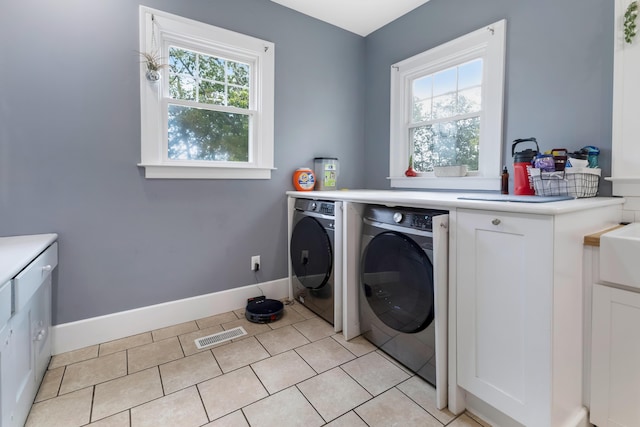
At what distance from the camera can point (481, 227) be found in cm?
131

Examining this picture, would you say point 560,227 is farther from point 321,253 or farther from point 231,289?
point 231,289

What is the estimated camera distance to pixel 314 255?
2.40 metres

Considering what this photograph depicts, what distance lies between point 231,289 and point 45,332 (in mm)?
1144

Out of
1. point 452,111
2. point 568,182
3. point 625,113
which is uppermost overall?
point 452,111

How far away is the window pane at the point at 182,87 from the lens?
2.27 metres

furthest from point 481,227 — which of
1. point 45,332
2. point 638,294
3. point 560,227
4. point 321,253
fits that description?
point 45,332

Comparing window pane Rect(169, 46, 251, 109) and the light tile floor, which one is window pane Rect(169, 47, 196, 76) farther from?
the light tile floor

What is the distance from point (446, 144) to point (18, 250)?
2.79 m

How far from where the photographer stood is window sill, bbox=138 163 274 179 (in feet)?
7.09

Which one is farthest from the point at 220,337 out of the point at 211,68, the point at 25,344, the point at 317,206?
the point at 211,68

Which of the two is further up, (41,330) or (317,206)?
(317,206)

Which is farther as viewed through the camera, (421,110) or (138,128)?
(421,110)

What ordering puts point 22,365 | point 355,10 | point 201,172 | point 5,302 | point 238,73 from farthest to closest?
point 355,10 → point 238,73 → point 201,172 → point 22,365 → point 5,302

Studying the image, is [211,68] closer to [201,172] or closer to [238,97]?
[238,97]
